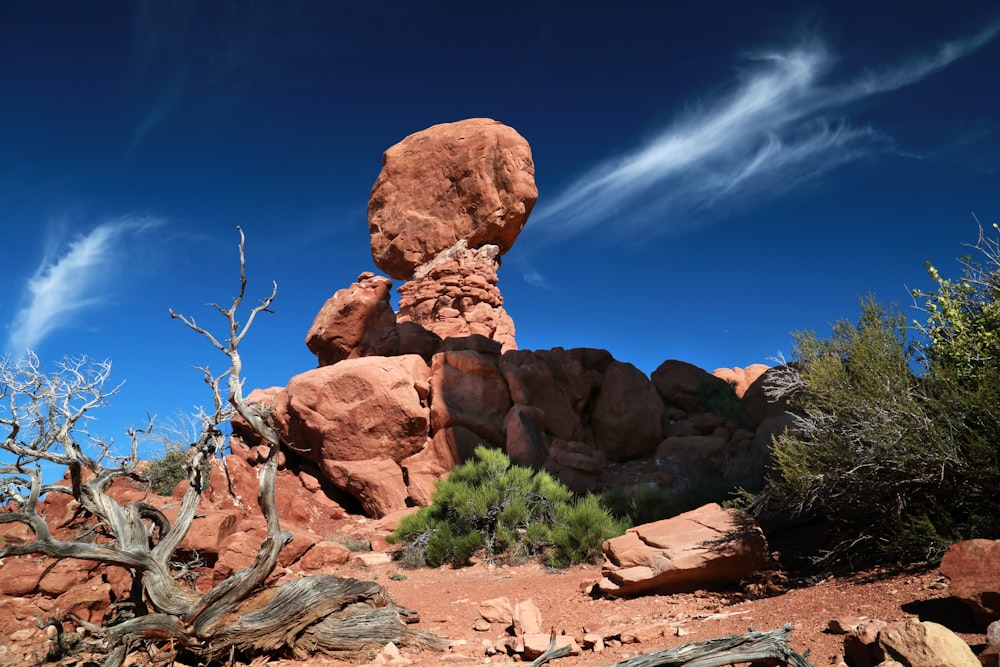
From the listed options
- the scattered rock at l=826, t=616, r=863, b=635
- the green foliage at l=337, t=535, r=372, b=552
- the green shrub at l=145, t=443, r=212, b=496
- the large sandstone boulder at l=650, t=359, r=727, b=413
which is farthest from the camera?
the large sandstone boulder at l=650, t=359, r=727, b=413

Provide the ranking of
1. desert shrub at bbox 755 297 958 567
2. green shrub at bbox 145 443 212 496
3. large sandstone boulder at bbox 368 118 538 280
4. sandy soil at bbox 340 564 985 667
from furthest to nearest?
1. large sandstone boulder at bbox 368 118 538 280
2. green shrub at bbox 145 443 212 496
3. desert shrub at bbox 755 297 958 567
4. sandy soil at bbox 340 564 985 667

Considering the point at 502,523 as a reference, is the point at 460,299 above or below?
above

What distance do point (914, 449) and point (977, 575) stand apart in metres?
2.82

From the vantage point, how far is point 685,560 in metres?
8.20

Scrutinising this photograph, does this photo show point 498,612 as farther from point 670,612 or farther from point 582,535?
point 582,535

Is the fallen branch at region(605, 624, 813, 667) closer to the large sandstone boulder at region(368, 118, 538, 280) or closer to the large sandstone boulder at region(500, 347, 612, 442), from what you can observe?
the large sandstone boulder at region(500, 347, 612, 442)

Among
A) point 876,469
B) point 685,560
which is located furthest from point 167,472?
point 876,469

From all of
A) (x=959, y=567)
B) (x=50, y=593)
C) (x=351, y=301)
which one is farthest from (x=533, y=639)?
(x=351, y=301)

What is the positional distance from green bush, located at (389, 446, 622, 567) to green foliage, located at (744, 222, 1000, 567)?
337cm

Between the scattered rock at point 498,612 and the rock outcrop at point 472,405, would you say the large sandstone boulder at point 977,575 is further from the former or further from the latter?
the rock outcrop at point 472,405

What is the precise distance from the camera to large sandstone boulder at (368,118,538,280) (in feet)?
99.8

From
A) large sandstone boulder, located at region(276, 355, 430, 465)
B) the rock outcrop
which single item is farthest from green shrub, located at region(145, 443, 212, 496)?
large sandstone boulder, located at region(276, 355, 430, 465)

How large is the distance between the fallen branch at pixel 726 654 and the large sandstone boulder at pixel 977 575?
1586 millimetres

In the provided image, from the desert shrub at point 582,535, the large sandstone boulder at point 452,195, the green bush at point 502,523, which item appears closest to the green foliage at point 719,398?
the green bush at point 502,523
